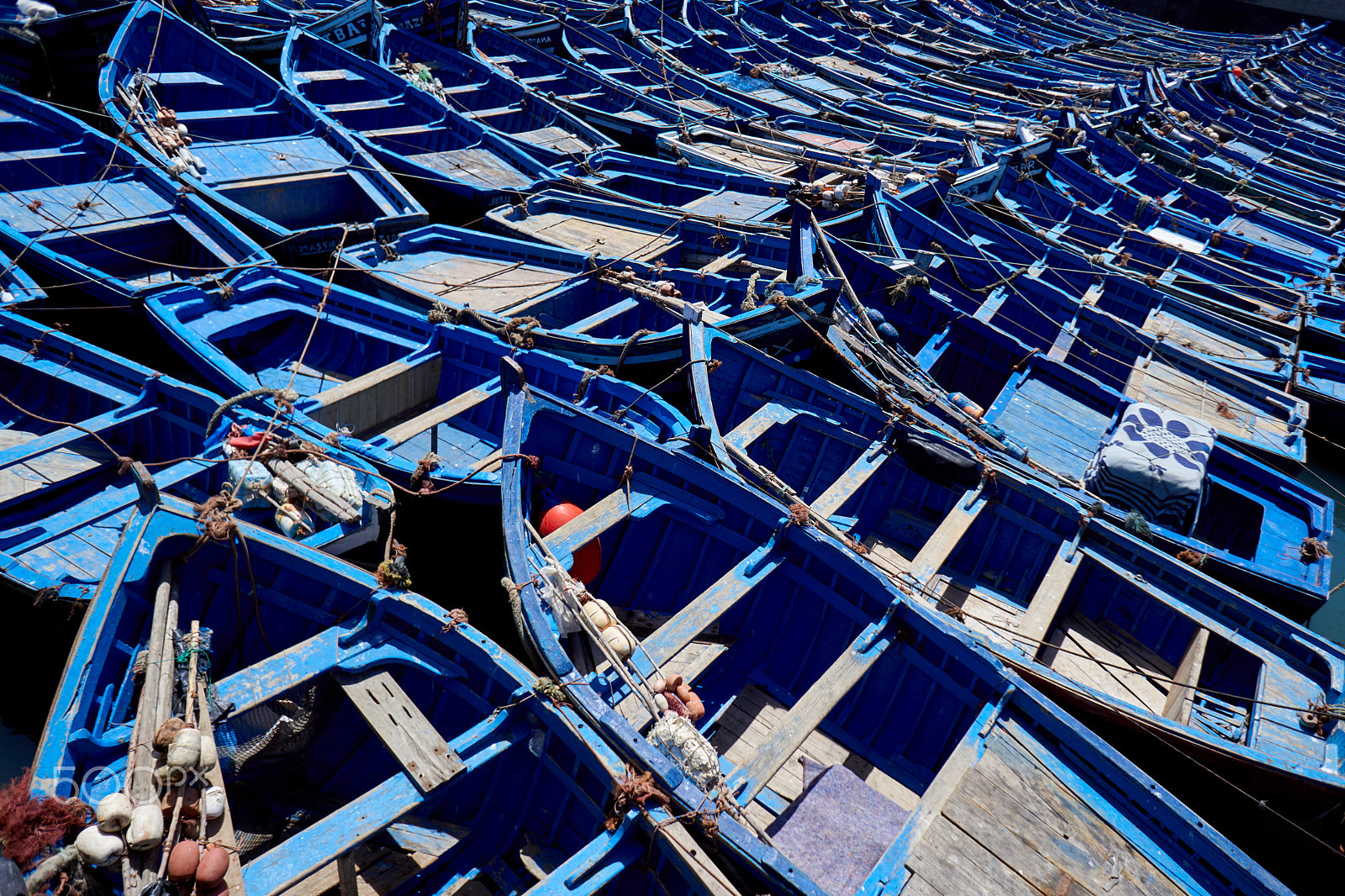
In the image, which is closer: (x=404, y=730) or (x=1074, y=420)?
(x=404, y=730)

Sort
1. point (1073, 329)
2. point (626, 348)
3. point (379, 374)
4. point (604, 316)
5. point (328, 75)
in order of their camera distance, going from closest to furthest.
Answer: point (379, 374), point (626, 348), point (604, 316), point (1073, 329), point (328, 75)

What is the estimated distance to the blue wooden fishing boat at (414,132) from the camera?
16.8 meters

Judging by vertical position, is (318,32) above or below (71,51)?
above

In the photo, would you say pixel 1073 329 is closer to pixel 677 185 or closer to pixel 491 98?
pixel 677 185

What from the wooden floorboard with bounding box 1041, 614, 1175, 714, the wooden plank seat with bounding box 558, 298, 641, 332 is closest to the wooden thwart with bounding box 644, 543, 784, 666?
the wooden floorboard with bounding box 1041, 614, 1175, 714

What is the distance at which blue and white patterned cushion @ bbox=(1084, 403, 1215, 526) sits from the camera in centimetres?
1045

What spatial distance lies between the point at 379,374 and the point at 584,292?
4.11 m

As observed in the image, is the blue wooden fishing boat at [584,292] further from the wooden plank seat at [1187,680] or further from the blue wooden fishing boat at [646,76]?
the blue wooden fishing boat at [646,76]

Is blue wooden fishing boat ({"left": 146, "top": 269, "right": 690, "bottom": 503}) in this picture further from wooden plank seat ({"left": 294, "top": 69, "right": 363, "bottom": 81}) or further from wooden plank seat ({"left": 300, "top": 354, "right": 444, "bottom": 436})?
wooden plank seat ({"left": 294, "top": 69, "right": 363, "bottom": 81})

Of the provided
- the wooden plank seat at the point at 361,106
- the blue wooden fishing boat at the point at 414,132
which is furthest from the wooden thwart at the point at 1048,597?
the wooden plank seat at the point at 361,106

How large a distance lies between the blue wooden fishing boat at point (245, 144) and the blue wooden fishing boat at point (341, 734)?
24.9 feet

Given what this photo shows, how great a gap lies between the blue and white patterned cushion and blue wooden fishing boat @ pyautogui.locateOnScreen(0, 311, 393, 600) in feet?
29.1

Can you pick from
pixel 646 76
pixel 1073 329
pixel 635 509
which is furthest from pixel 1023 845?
pixel 646 76

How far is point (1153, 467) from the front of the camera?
10.5m
